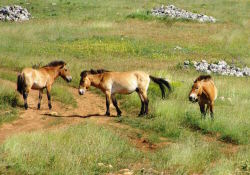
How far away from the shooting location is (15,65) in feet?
74.7

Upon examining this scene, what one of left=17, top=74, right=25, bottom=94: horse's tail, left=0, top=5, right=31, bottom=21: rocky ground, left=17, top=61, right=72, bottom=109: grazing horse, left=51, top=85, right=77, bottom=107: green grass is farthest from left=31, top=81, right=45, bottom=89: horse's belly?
left=0, top=5, right=31, bottom=21: rocky ground

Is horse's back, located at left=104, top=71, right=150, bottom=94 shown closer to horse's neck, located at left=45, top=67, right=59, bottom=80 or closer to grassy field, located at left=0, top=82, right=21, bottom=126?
horse's neck, located at left=45, top=67, right=59, bottom=80

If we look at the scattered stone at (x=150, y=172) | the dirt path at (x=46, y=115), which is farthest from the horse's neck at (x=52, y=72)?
the scattered stone at (x=150, y=172)

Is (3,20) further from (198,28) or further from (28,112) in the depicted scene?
(28,112)

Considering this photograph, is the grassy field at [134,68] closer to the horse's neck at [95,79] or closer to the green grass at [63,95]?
the green grass at [63,95]

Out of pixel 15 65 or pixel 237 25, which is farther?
pixel 237 25

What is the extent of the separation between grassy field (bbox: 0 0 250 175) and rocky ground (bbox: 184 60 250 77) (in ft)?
3.76

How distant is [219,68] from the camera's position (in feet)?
86.0

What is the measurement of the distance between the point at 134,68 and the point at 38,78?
9.43m

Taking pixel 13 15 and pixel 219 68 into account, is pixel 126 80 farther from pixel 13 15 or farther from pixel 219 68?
pixel 13 15

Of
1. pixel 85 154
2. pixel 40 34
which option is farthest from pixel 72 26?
pixel 85 154

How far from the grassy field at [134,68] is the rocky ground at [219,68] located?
3.76 feet

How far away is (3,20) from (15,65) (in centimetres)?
2277

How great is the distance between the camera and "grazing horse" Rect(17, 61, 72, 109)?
1540 centimetres
